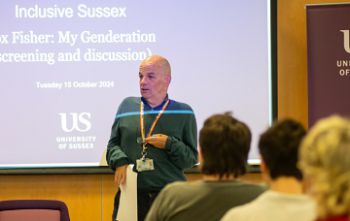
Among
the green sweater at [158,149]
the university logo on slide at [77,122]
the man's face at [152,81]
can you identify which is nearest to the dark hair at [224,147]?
the green sweater at [158,149]

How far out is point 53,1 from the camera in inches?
190

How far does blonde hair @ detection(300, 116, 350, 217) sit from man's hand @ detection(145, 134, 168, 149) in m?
2.52

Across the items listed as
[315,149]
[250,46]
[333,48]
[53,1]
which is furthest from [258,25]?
[315,149]

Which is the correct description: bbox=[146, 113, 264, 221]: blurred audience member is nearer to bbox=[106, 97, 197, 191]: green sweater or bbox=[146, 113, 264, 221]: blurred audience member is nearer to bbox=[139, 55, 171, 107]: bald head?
bbox=[106, 97, 197, 191]: green sweater

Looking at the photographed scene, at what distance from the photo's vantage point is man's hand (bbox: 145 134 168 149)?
3969 millimetres

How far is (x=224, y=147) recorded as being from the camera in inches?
89.2

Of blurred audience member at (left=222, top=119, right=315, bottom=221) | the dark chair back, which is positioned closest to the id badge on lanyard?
the dark chair back


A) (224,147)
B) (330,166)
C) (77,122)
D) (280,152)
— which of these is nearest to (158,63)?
(77,122)

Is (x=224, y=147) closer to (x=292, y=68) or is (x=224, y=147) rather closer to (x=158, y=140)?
(x=158, y=140)

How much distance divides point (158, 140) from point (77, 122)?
995 millimetres

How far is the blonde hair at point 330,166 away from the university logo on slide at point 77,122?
3.43 meters

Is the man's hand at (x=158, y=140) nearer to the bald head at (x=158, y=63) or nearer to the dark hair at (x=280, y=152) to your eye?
the bald head at (x=158, y=63)

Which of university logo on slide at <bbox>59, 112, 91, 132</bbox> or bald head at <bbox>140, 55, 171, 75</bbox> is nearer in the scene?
bald head at <bbox>140, 55, 171, 75</bbox>

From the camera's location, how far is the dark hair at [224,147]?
89.1 inches
